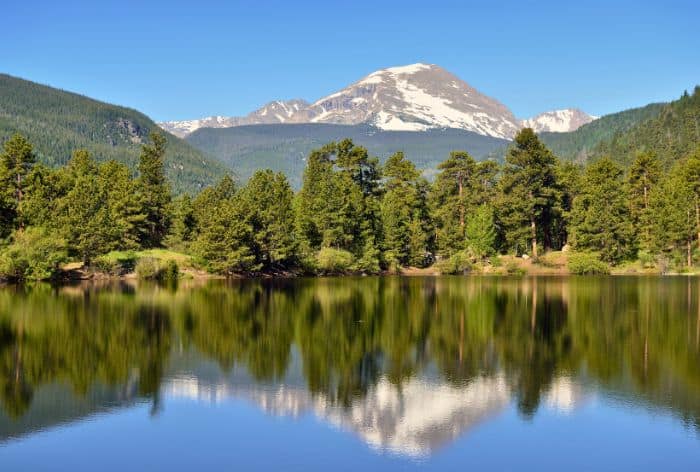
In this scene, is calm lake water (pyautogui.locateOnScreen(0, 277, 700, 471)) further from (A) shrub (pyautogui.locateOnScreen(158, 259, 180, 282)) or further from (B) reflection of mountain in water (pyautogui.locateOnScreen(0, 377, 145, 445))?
(A) shrub (pyautogui.locateOnScreen(158, 259, 180, 282))

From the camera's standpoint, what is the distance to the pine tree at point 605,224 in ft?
337

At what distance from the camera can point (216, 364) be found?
105ft

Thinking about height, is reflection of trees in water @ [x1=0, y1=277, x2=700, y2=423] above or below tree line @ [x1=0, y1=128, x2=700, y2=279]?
below

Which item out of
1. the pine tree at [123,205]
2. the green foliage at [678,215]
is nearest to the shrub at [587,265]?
the green foliage at [678,215]

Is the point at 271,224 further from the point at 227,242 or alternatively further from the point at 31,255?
the point at 31,255

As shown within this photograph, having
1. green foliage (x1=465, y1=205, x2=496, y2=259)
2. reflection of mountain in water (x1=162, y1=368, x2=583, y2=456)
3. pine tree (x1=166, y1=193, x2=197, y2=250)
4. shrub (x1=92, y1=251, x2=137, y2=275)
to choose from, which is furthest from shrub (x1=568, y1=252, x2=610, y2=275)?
reflection of mountain in water (x1=162, y1=368, x2=583, y2=456)

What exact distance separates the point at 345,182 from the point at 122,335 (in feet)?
237

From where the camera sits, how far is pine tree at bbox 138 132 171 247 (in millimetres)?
111375

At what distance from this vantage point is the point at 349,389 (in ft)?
88.7

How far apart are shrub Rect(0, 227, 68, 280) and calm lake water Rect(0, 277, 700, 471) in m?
27.9

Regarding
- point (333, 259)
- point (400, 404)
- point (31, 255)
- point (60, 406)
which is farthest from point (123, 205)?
point (400, 404)

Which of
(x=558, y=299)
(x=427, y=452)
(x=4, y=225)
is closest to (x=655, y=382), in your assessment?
(x=427, y=452)

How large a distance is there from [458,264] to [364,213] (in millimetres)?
15401

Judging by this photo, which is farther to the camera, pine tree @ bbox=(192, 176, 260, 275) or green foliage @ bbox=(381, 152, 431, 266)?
green foliage @ bbox=(381, 152, 431, 266)
